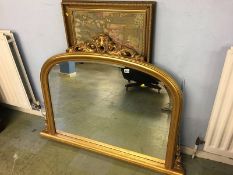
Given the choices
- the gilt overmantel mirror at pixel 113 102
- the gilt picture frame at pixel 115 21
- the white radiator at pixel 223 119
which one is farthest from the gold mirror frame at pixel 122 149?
the white radiator at pixel 223 119

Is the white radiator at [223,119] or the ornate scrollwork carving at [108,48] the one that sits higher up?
the ornate scrollwork carving at [108,48]

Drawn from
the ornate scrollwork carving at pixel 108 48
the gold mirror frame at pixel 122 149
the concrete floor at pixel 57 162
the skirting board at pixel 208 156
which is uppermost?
the ornate scrollwork carving at pixel 108 48

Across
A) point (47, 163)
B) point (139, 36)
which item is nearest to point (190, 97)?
point (139, 36)

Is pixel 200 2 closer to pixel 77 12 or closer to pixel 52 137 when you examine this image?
pixel 77 12

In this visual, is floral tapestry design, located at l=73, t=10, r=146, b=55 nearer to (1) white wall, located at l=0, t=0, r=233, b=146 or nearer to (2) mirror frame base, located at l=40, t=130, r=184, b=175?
(1) white wall, located at l=0, t=0, r=233, b=146

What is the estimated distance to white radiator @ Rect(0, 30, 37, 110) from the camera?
1735 mm

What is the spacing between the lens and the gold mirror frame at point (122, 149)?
133cm

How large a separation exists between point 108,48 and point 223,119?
853 mm

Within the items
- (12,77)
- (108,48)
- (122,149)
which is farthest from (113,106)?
(12,77)

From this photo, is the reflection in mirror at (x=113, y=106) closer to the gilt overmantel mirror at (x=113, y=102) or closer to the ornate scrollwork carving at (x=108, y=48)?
the gilt overmantel mirror at (x=113, y=102)

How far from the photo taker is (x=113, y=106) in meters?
1.70

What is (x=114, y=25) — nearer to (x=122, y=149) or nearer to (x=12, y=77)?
(x=122, y=149)

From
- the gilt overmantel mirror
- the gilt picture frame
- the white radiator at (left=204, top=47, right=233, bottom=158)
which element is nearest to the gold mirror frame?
the gilt overmantel mirror

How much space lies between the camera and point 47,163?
1734mm
